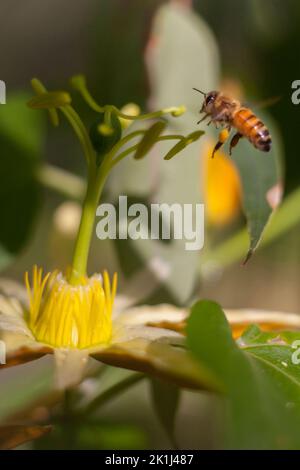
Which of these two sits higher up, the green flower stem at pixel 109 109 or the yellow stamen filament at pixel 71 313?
the green flower stem at pixel 109 109

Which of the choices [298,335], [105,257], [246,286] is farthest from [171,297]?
[246,286]

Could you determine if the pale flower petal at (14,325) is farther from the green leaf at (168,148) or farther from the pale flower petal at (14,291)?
the green leaf at (168,148)

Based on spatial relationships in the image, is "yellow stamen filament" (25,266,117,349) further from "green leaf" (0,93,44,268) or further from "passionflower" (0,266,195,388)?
"green leaf" (0,93,44,268)

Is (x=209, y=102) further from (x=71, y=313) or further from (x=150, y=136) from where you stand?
(x=71, y=313)

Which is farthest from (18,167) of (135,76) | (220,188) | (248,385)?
(248,385)

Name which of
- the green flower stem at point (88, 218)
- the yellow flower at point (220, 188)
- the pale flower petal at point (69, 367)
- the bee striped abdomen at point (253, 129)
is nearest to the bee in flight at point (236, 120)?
the bee striped abdomen at point (253, 129)

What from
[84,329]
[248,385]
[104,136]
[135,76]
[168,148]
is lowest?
[248,385]
